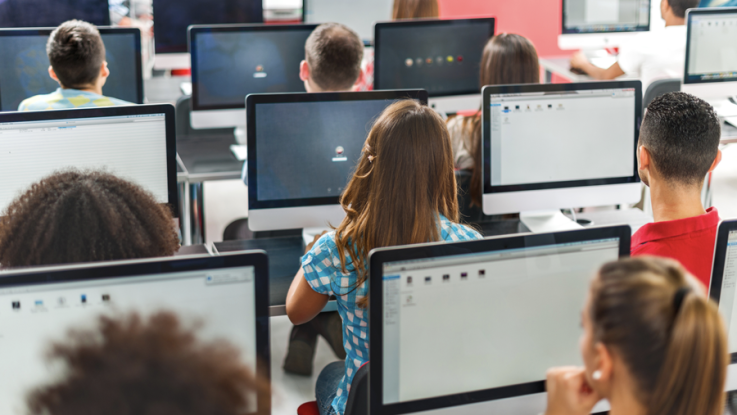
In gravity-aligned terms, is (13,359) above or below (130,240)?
below

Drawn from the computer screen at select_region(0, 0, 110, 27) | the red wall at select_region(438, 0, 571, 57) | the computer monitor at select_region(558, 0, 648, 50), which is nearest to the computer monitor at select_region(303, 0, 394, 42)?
the red wall at select_region(438, 0, 571, 57)

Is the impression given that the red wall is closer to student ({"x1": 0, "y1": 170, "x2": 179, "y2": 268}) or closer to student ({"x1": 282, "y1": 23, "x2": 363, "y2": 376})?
student ({"x1": 282, "y1": 23, "x2": 363, "y2": 376})

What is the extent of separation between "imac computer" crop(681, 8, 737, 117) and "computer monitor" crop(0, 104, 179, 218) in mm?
2526

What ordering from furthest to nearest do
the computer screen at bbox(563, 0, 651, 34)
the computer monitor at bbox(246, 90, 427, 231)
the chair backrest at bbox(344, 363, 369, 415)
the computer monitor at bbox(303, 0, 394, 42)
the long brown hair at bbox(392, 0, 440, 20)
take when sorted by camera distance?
the computer monitor at bbox(303, 0, 394, 42) < the computer screen at bbox(563, 0, 651, 34) < the long brown hair at bbox(392, 0, 440, 20) < the computer monitor at bbox(246, 90, 427, 231) < the chair backrest at bbox(344, 363, 369, 415)

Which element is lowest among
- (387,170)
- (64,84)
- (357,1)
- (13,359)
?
(13,359)

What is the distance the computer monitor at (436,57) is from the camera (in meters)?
3.20

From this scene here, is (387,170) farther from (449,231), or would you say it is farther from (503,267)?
(503,267)

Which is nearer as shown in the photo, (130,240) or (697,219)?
(130,240)

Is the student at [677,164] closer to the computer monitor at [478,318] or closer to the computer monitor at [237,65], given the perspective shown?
the computer monitor at [478,318]

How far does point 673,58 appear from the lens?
3789mm

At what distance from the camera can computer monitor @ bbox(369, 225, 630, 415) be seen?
1108 millimetres

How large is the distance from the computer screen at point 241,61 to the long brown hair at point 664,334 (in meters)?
2.39

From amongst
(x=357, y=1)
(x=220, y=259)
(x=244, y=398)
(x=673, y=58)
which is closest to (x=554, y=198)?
(x=220, y=259)

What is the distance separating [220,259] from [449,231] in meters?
0.58
